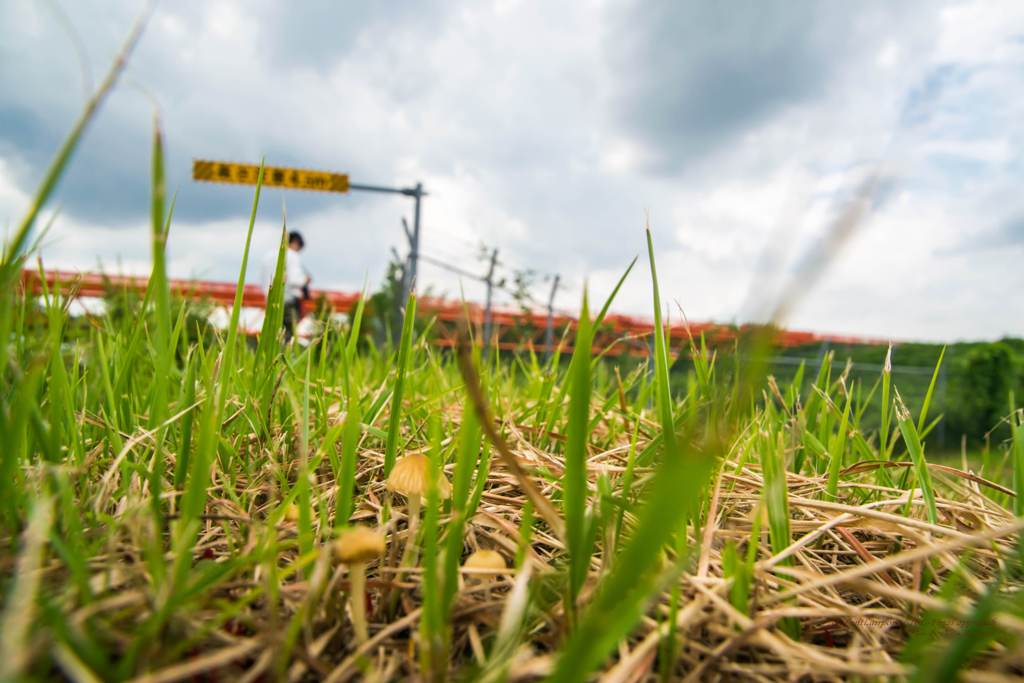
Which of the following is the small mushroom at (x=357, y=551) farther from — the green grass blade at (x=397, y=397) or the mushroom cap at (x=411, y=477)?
the green grass blade at (x=397, y=397)

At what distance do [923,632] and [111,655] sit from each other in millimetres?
744

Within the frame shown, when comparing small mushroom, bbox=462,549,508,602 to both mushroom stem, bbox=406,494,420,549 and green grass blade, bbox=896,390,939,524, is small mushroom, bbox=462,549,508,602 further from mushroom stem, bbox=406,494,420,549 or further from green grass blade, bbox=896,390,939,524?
green grass blade, bbox=896,390,939,524

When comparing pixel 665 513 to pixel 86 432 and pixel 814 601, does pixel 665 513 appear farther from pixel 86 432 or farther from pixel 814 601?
pixel 86 432

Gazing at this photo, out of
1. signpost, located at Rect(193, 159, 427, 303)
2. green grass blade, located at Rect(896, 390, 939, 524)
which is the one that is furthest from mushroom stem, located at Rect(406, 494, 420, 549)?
signpost, located at Rect(193, 159, 427, 303)

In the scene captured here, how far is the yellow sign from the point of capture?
422 inches

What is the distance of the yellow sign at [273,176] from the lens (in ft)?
35.2

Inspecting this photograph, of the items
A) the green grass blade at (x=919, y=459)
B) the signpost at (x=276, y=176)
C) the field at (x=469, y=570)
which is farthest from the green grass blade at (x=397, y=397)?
the signpost at (x=276, y=176)

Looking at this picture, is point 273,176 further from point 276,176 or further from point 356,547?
point 356,547

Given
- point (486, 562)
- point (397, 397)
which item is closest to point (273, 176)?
point (397, 397)

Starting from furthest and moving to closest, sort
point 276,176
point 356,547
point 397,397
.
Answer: point 276,176 < point 397,397 < point 356,547

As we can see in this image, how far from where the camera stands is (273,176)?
11273 millimetres

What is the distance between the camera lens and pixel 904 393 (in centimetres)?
852

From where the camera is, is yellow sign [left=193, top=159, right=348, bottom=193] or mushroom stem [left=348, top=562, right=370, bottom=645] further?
yellow sign [left=193, top=159, right=348, bottom=193]

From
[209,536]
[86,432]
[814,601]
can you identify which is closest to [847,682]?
[814,601]
